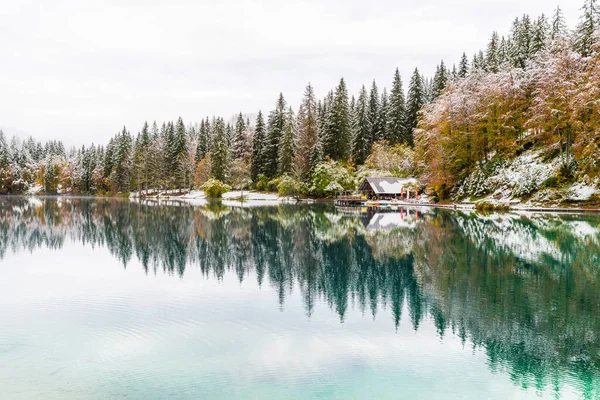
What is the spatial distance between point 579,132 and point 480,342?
128ft

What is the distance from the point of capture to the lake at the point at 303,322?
24.1 feet

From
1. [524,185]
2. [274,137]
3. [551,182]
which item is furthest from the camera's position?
[274,137]

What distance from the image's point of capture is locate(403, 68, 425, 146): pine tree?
7834 cm

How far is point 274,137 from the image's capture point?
274ft

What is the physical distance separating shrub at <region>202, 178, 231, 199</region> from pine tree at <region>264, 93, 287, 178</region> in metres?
9.01

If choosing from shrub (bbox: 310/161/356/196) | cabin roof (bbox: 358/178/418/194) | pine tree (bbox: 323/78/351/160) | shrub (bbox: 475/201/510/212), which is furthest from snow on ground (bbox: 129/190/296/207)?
shrub (bbox: 475/201/510/212)

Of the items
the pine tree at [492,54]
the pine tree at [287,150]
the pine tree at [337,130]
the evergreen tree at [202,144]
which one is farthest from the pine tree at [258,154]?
the pine tree at [492,54]

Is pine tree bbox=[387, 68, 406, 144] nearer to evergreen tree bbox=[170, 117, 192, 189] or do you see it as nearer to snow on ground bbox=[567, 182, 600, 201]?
snow on ground bbox=[567, 182, 600, 201]

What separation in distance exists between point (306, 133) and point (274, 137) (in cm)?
799

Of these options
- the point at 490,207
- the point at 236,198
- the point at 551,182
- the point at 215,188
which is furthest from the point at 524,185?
the point at 215,188

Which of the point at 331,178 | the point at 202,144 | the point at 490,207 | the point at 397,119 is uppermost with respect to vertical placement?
the point at 397,119

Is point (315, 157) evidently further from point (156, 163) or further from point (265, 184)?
point (156, 163)

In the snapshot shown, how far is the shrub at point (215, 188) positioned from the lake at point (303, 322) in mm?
64806

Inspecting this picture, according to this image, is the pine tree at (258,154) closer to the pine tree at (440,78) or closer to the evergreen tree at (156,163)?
the evergreen tree at (156,163)
